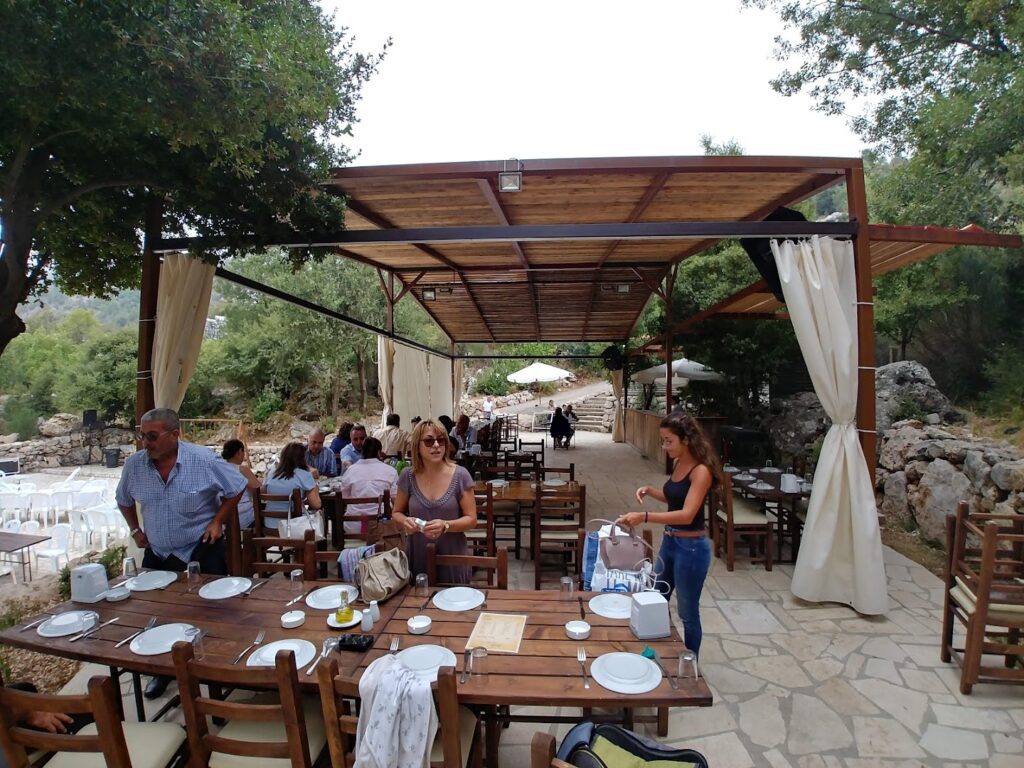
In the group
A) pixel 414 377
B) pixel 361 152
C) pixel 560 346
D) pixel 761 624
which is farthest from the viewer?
pixel 560 346

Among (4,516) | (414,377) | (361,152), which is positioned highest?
(361,152)

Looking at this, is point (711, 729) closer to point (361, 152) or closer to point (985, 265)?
point (361, 152)

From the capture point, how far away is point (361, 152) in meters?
3.94

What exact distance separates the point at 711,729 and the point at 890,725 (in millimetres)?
904

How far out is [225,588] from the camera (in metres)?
2.64

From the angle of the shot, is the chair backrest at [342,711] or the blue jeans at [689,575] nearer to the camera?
the chair backrest at [342,711]

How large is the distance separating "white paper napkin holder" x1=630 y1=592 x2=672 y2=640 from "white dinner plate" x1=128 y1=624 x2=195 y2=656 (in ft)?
6.02

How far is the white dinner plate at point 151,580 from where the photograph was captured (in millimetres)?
2654

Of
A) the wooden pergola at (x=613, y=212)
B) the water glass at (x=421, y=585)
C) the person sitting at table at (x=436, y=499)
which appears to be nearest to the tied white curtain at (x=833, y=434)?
the wooden pergola at (x=613, y=212)

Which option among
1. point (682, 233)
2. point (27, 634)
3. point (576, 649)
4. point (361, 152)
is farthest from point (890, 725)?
point (361, 152)

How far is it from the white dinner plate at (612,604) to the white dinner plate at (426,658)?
2.39ft

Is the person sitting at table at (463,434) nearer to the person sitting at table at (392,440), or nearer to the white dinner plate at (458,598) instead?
the person sitting at table at (392,440)

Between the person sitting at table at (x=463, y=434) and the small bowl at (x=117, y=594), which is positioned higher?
the person sitting at table at (x=463, y=434)

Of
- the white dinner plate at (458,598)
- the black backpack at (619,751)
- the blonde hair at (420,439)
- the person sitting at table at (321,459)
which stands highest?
the blonde hair at (420,439)
